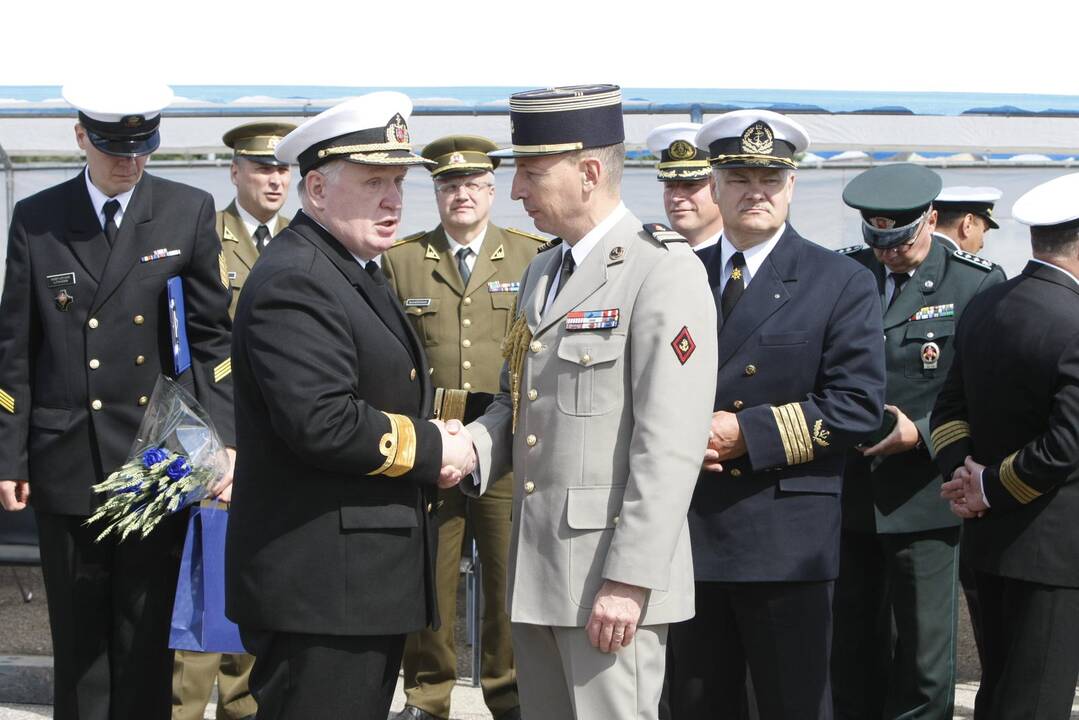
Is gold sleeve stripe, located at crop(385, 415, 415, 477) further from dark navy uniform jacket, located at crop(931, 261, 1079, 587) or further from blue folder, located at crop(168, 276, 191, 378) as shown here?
dark navy uniform jacket, located at crop(931, 261, 1079, 587)

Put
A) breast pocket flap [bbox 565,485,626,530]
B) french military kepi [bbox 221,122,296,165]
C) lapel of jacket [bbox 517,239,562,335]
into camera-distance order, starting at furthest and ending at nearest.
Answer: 1. french military kepi [bbox 221,122,296,165]
2. lapel of jacket [bbox 517,239,562,335]
3. breast pocket flap [bbox 565,485,626,530]

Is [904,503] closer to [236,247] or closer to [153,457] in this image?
[153,457]

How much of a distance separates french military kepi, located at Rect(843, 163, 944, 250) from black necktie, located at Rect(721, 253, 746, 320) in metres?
1.00

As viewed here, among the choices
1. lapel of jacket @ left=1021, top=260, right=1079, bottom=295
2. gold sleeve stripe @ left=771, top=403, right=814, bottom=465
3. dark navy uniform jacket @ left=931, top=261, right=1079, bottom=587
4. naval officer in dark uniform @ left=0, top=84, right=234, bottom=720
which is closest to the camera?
gold sleeve stripe @ left=771, top=403, right=814, bottom=465

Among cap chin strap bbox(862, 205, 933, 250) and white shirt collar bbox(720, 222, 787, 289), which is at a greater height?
white shirt collar bbox(720, 222, 787, 289)

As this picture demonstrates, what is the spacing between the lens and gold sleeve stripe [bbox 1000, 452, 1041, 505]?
3605 millimetres

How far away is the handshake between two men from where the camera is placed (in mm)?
3027

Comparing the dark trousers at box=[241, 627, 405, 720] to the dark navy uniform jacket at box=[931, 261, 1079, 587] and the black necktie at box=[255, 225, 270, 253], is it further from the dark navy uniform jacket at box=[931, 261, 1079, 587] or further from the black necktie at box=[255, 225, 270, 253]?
the black necktie at box=[255, 225, 270, 253]

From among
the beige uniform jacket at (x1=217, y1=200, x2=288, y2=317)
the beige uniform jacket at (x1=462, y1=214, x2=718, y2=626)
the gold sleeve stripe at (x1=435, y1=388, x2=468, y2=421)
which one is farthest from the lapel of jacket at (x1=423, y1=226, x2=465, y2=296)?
the beige uniform jacket at (x1=462, y1=214, x2=718, y2=626)

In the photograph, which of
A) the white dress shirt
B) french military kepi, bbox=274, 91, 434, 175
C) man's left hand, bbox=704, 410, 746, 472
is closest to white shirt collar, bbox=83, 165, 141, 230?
the white dress shirt

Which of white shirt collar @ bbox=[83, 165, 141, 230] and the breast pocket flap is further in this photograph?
white shirt collar @ bbox=[83, 165, 141, 230]

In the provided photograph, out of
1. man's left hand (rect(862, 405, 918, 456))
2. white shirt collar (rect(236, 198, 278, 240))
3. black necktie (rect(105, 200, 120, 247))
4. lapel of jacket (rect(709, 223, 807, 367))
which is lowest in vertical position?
man's left hand (rect(862, 405, 918, 456))

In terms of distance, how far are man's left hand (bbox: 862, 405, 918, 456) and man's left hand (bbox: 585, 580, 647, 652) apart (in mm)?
1845

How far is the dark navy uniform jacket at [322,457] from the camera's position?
9.20 feet
